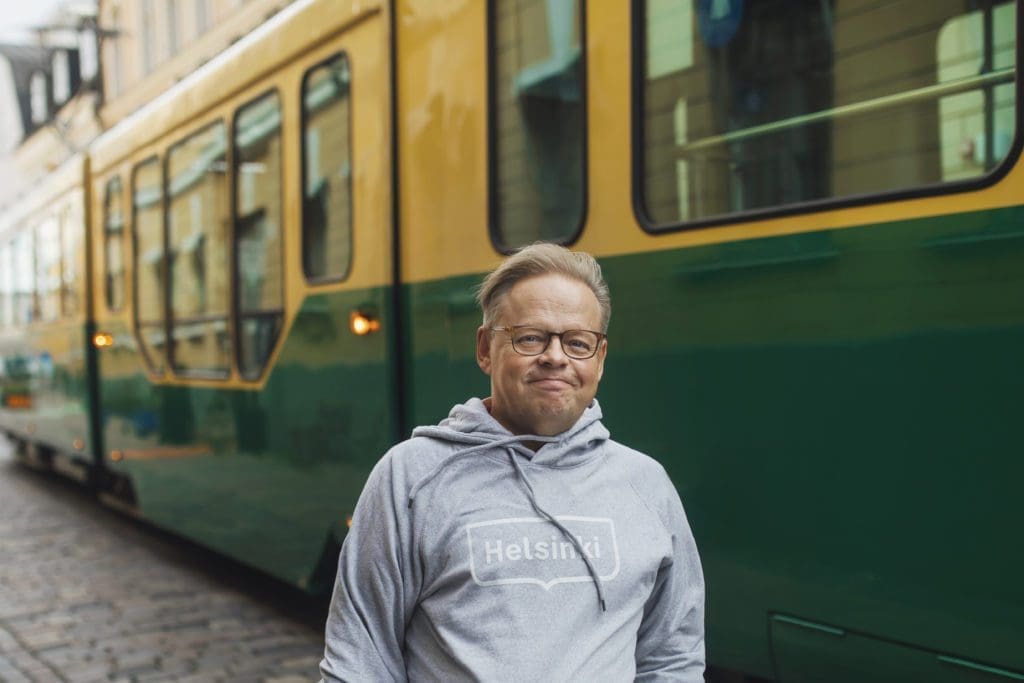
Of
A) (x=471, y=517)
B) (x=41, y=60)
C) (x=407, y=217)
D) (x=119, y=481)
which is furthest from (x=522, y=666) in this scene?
→ (x=41, y=60)

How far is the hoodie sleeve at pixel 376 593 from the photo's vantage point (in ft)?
6.34

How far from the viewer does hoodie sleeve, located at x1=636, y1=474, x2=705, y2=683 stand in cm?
205

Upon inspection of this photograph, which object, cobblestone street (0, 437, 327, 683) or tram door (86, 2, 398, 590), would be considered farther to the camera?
cobblestone street (0, 437, 327, 683)

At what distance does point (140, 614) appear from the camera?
21.0ft

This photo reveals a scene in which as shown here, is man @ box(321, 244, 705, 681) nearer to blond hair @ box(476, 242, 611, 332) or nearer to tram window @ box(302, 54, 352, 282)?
blond hair @ box(476, 242, 611, 332)

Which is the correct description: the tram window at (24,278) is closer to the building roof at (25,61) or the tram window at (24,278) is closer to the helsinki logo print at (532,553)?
the helsinki logo print at (532,553)

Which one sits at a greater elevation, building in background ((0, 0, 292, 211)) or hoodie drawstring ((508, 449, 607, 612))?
building in background ((0, 0, 292, 211))

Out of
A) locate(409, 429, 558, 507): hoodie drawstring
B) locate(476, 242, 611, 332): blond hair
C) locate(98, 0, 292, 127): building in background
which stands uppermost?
locate(98, 0, 292, 127): building in background

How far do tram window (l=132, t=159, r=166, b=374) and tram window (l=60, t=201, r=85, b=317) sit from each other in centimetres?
156

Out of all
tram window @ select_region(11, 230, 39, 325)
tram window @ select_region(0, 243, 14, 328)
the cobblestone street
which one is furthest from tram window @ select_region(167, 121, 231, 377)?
tram window @ select_region(0, 243, 14, 328)

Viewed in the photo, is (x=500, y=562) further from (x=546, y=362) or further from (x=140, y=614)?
(x=140, y=614)

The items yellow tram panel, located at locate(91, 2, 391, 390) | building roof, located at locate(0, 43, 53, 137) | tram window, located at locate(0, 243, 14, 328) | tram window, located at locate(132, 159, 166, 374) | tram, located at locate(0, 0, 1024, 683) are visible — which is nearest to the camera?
tram, located at locate(0, 0, 1024, 683)

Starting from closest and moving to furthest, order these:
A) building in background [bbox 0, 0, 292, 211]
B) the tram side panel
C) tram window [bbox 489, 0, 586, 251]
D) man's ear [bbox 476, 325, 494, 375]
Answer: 1. man's ear [bbox 476, 325, 494, 375]
2. tram window [bbox 489, 0, 586, 251]
3. the tram side panel
4. building in background [bbox 0, 0, 292, 211]

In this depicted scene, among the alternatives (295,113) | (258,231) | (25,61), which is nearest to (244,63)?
(295,113)
